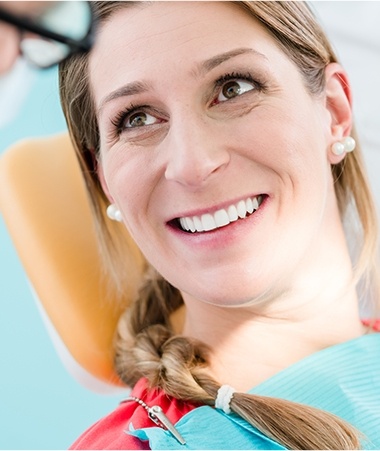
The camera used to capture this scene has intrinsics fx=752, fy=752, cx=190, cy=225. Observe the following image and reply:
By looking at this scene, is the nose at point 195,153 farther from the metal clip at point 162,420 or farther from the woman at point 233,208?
the metal clip at point 162,420

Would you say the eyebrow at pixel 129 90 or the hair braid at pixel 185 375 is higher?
the eyebrow at pixel 129 90

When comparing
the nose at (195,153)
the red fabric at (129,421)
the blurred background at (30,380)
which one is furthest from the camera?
the blurred background at (30,380)

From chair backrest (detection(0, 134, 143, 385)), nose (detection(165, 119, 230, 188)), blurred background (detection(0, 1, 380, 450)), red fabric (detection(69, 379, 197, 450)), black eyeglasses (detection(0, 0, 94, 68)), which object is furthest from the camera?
blurred background (detection(0, 1, 380, 450))

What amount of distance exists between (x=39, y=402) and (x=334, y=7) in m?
1.46

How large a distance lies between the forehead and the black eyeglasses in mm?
623

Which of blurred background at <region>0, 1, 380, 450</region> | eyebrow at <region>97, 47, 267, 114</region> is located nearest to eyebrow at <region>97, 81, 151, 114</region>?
eyebrow at <region>97, 47, 267, 114</region>

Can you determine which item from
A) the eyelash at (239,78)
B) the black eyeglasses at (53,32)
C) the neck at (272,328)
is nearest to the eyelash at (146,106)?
the eyelash at (239,78)

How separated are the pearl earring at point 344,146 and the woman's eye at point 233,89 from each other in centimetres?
23

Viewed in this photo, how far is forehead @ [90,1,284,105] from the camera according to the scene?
3.41 feet

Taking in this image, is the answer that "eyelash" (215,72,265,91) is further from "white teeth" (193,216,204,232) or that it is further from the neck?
the neck

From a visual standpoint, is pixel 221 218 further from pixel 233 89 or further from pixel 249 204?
pixel 233 89

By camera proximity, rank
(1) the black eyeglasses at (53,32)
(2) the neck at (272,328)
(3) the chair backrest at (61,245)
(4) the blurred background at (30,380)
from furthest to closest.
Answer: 1. (4) the blurred background at (30,380)
2. (3) the chair backrest at (61,245)
3. (2) the neck at (272,328)
4. (1) the black eyeglasses at (53,32)

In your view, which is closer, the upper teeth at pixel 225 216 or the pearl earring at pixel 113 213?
the upper teeth at pixel 225 216

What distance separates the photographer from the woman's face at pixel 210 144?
1.04 metres
